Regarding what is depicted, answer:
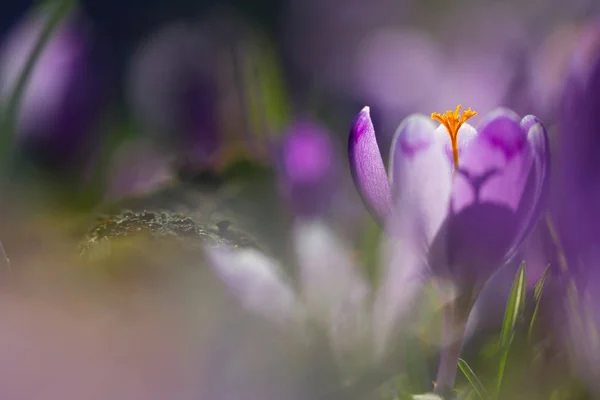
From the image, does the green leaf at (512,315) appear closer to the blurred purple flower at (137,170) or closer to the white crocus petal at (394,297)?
the white crocus petal at (394,297)

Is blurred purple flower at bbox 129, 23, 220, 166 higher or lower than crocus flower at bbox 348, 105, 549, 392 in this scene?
higher

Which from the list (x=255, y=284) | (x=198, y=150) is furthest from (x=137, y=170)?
(x=255, y=284)

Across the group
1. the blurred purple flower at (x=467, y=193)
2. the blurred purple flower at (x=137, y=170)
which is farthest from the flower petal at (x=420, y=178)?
the blurred purple flower at (x=137, y=170)

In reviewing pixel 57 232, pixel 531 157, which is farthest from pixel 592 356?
pixel 57 232

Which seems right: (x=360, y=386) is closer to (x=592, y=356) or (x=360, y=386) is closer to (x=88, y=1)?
(x=592, y=356)

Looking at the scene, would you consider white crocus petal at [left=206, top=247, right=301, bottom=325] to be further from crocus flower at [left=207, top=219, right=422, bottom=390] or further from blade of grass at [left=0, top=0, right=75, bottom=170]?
blade of grass at [left=0, top=0, right=75, bottom=170]

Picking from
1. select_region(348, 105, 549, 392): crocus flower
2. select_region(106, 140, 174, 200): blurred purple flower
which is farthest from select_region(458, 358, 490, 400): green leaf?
select_region(106, 140, 174, 200): blurred purple flower

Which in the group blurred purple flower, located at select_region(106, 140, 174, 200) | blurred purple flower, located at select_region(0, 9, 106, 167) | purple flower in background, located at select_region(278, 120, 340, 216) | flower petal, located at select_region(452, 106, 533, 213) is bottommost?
flower petal, located at select_region(452, 106, 533, 213)
